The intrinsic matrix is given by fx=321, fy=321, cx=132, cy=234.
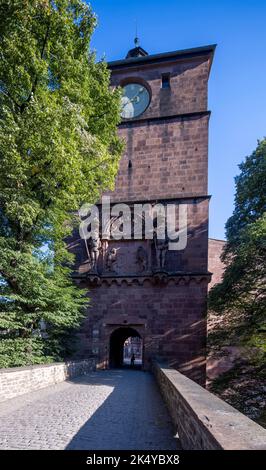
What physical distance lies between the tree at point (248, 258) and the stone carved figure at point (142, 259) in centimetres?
340

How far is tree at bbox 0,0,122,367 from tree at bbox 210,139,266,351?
5065mm

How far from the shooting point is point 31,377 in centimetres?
729

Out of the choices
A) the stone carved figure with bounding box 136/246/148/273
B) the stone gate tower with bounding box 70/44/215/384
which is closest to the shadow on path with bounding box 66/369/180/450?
the stone gate tower with bounding box 70/44/215/384

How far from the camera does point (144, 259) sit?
14.4 m

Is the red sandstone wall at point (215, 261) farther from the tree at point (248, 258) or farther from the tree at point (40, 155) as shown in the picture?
the tree at point (40, 155)

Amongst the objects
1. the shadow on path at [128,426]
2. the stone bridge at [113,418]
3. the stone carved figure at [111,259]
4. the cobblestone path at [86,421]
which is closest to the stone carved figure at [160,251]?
the stone carved figure at [111,259]

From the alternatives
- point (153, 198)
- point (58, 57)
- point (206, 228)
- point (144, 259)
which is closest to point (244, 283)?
point (206, 228)

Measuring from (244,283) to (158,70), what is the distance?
39.0 ft

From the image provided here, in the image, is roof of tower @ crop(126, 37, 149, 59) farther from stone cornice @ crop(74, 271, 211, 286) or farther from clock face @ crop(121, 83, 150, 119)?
stone cornice @ crop(74, 271, 211, 286)

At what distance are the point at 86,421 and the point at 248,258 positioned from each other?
728 cm

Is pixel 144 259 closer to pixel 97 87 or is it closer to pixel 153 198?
pixel 153 198

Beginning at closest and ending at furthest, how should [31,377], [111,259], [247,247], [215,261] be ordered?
[31,377]
[247,247]
[111,259]
[215,261]

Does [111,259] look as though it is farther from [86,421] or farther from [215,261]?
[86,421]

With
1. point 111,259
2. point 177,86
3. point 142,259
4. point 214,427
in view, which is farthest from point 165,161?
point 214,427
